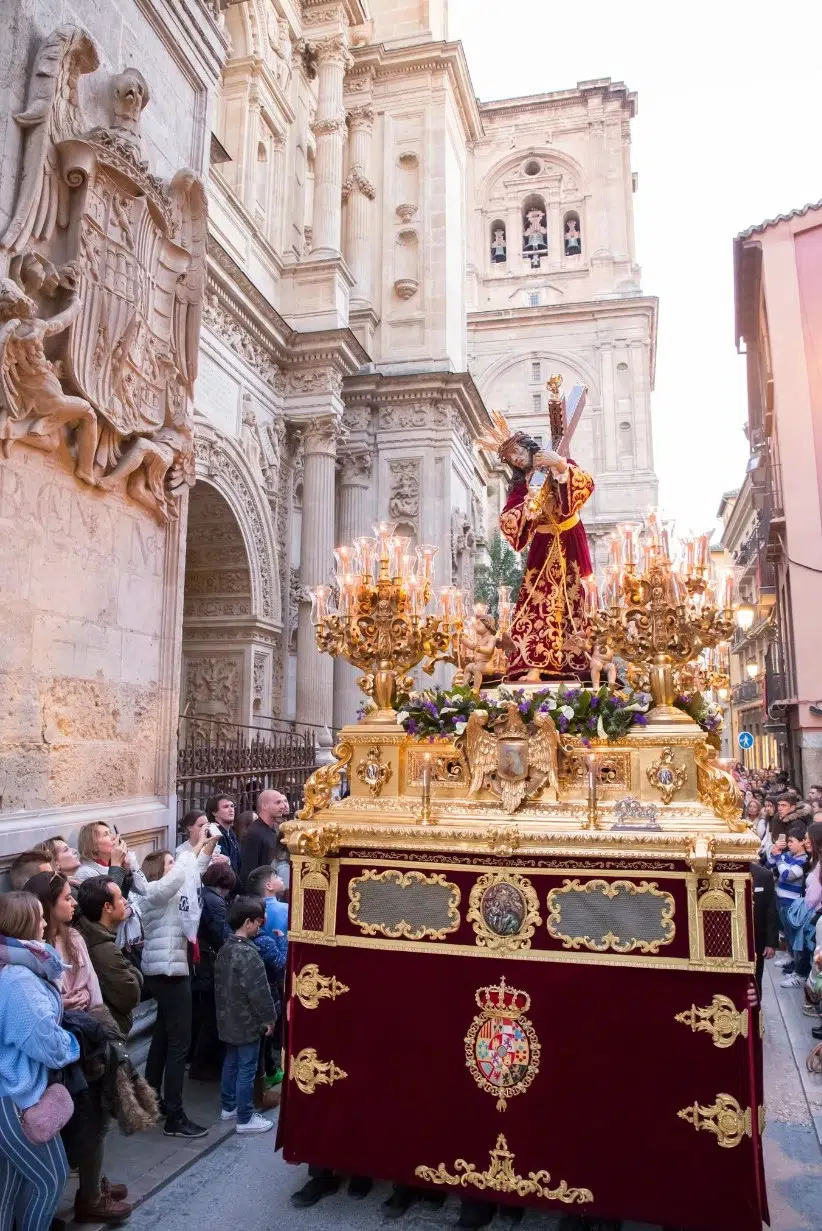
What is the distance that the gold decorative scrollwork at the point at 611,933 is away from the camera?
3.86 metres

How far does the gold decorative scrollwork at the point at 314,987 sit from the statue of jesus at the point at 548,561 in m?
2.05

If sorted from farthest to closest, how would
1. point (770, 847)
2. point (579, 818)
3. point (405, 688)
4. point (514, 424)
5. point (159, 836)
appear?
point (514, 424), point (770, 847), point (159, 836), point (405, 688), point (579, 818)

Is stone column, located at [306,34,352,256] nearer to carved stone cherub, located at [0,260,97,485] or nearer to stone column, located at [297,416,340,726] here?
stone column, located at [297,416,340,726]

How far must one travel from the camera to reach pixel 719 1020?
12.3 feet

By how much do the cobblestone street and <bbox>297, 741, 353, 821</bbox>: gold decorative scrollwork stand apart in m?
1.86

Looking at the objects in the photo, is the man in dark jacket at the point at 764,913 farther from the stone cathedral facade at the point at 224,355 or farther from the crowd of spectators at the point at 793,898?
the stone cathedral facade at the point at 224,355

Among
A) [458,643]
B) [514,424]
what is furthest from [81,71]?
[514,424]

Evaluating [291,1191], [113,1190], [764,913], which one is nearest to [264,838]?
[291,1191]

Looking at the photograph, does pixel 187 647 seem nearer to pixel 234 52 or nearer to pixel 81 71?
pixel 81 71

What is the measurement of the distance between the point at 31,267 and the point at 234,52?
1329 centimetres

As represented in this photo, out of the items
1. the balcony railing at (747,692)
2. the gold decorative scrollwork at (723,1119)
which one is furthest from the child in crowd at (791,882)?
the balcony railing at (747,692)

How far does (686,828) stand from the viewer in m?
Result: 3.95

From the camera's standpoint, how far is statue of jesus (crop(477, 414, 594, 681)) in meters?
5.38

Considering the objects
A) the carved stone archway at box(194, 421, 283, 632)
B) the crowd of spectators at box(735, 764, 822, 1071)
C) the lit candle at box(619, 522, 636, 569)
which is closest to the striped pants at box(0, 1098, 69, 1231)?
the lit candle at box(619, 522, 636, 569)
